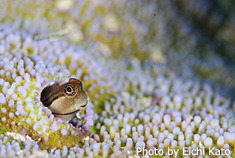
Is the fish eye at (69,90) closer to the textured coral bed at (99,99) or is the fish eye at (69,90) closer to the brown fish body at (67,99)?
the brown fish body at (67,99)

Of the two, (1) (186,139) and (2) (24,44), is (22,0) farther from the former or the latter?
(1) (186,139)

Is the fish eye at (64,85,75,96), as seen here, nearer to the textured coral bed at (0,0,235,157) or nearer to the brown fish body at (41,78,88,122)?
Result: the brown fish body at (41,78,88,122)

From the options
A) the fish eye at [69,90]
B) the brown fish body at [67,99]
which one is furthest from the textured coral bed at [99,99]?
the fish eye at [69,90]

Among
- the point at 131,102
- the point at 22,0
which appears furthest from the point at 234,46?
the point at 22,0

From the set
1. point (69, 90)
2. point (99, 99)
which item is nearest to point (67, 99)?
point (69, 90)

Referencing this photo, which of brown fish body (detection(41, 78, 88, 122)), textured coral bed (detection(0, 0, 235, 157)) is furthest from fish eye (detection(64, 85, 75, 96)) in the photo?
textured coral bed (detection(0, 0, 235, 157))
